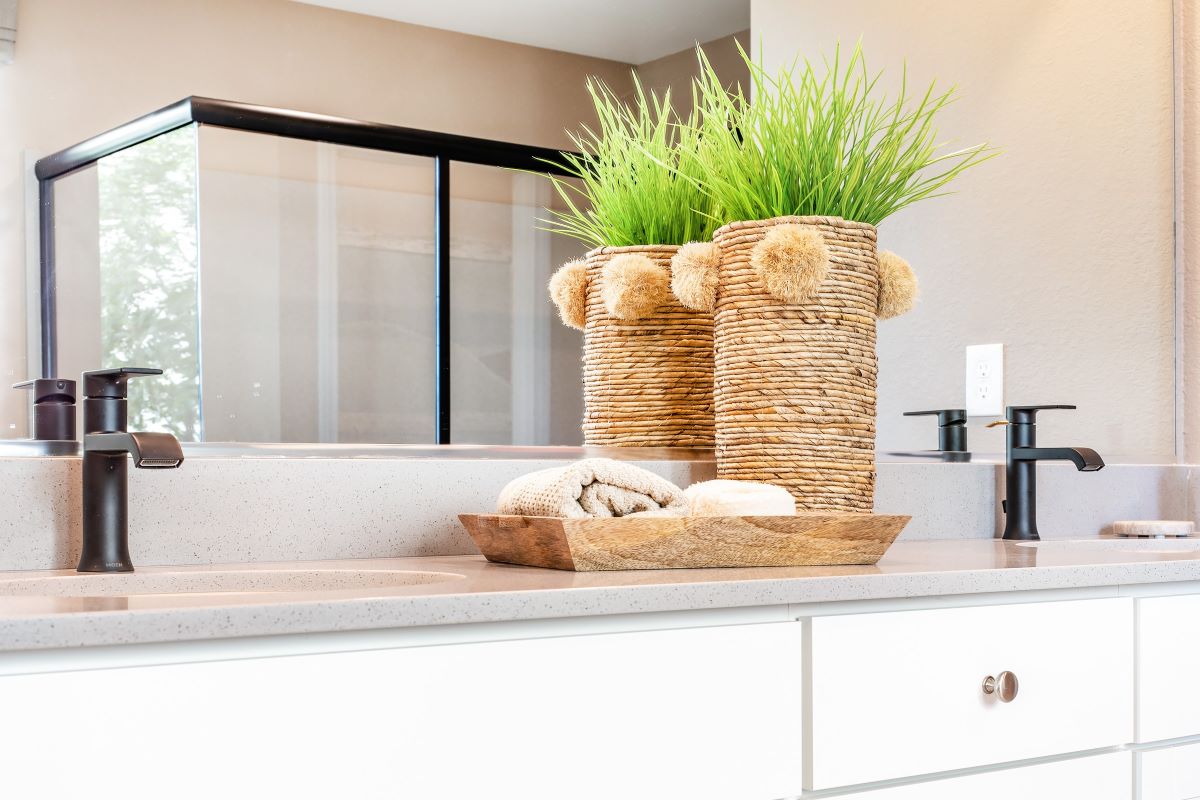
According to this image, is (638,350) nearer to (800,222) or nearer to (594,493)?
(800,222)

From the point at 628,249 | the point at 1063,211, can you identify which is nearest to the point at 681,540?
the point at 628,249

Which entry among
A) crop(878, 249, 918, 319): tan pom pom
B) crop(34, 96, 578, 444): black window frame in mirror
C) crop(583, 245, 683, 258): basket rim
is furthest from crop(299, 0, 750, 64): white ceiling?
crop(878, 249, 918, 319): tan pom pom

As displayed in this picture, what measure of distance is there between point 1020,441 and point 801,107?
2.03 feet

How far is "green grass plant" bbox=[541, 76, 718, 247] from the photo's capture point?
1.47 meters

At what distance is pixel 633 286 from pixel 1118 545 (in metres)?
0.78

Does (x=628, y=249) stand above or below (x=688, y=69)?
below

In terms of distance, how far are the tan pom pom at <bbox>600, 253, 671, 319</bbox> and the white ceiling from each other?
Result: 0.25m

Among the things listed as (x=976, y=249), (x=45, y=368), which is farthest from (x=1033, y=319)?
(x=45, y=368)

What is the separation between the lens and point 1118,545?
168 centimetres

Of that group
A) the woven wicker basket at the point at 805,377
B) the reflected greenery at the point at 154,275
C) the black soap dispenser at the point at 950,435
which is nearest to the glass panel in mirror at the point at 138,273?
the reflected greenery at the point at 154,275

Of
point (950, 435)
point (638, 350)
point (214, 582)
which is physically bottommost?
point (214, 582)

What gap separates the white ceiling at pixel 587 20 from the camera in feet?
4.39

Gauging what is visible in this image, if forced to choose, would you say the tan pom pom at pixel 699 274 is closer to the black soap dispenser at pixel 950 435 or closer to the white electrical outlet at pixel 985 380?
the black soap dispenser at pixel 950 435

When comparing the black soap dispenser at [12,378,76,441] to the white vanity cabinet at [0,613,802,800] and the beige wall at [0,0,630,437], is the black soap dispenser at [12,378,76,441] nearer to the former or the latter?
the beige wall at [0,0,630,437]
